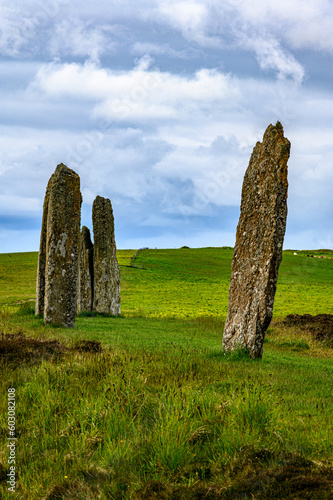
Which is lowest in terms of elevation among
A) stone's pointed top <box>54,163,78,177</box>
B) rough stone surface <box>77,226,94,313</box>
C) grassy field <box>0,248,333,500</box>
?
grassy field <box>0,248,333,500</box>

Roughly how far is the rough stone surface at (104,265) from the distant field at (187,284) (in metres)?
3.39

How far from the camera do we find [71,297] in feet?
56.0

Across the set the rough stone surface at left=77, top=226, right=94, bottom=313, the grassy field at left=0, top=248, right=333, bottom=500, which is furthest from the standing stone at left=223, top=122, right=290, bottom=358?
the rough stone surface at left=77, top=226, right=94, bottom=313

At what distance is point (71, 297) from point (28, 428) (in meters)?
10.3

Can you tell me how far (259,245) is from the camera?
1249 centimetres

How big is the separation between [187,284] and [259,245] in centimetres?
4300

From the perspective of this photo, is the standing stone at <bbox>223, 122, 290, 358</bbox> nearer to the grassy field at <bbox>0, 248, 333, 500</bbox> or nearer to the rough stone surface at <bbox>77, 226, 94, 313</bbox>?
the grassy field at <bbox>0, 248, 333, 500</bbox>

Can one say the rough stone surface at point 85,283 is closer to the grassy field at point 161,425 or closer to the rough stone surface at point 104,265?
the rough stone surface at point 104,265

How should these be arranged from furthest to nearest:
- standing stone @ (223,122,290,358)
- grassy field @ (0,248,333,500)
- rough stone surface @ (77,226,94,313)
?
rough stone surface @ (77,226,94,313) → standing stone @ (223,122,290,358) → grassy field @ (0,248,333,500)

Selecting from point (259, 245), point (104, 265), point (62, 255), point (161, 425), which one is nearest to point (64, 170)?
point (62, 255)

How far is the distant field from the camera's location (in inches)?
1390

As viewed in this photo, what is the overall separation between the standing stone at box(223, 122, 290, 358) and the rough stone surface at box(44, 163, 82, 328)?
646 centimetres

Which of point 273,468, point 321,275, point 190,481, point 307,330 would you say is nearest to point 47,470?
point 190,481

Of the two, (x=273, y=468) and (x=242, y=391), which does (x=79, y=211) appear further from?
(x=273, y=468)
